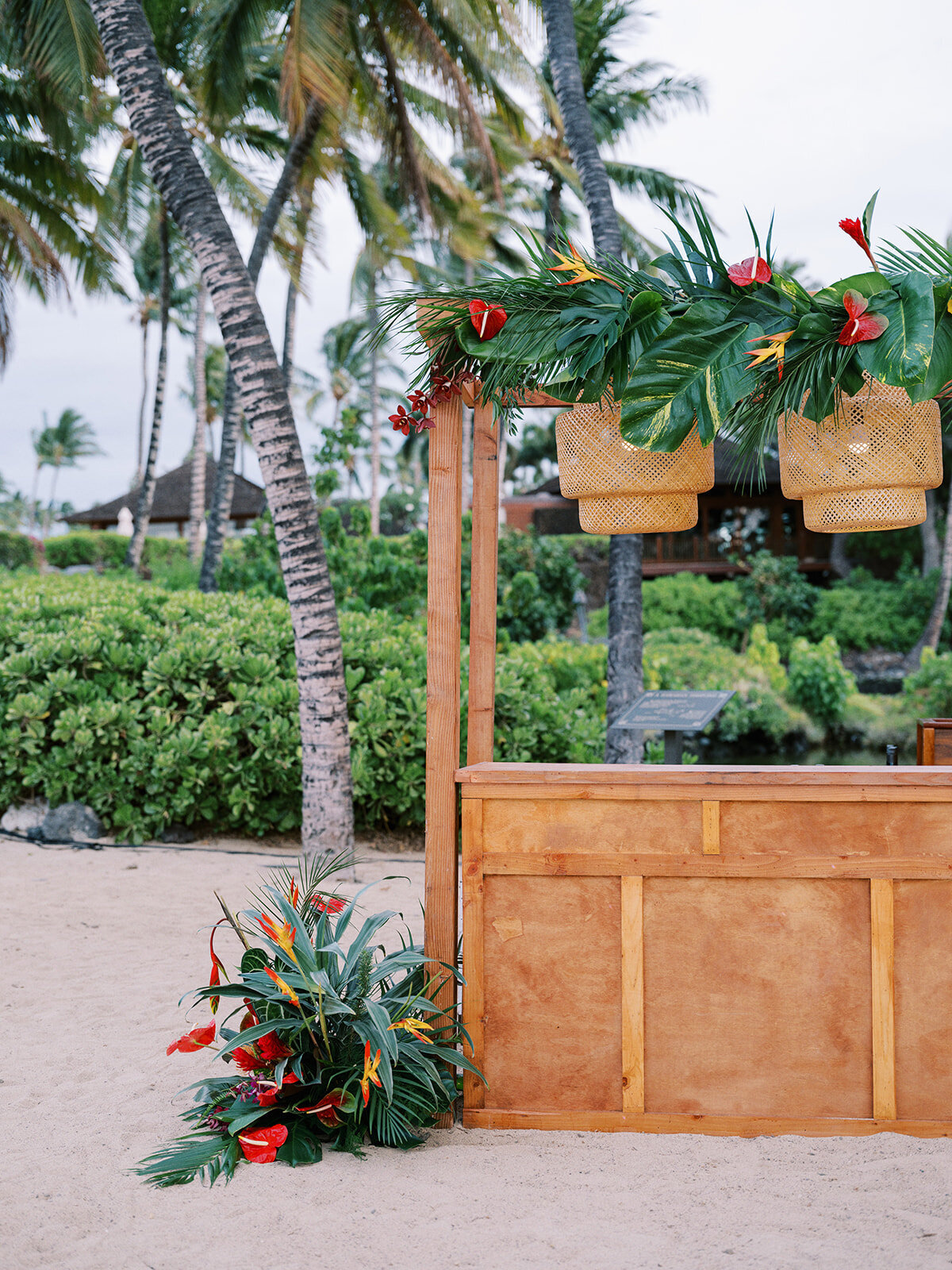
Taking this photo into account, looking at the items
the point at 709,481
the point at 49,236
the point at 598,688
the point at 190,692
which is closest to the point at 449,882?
the point at 709,481

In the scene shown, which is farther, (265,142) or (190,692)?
(265,142)

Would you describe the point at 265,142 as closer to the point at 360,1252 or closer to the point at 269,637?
the point at 269,637

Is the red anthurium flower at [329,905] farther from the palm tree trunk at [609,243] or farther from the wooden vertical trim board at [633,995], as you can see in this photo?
the palm tree trunk at [609,243]

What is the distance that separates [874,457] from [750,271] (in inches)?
24.3

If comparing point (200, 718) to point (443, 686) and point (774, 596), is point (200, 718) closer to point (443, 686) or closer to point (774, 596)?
point (443, 686)

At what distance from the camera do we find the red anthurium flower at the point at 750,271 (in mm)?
2562

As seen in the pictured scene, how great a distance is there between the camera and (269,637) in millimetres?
7520

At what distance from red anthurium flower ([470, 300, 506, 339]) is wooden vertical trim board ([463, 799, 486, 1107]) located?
4.75ft

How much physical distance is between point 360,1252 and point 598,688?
7.72m

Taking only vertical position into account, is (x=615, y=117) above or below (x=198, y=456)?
above

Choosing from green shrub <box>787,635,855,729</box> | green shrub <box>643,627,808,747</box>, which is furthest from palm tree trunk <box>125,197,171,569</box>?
green shrub <box>787,635,855,729</box>

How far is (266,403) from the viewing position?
19.5ft

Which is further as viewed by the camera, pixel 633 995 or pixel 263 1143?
pixel 633 995

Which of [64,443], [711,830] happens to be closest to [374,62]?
[711,830]
